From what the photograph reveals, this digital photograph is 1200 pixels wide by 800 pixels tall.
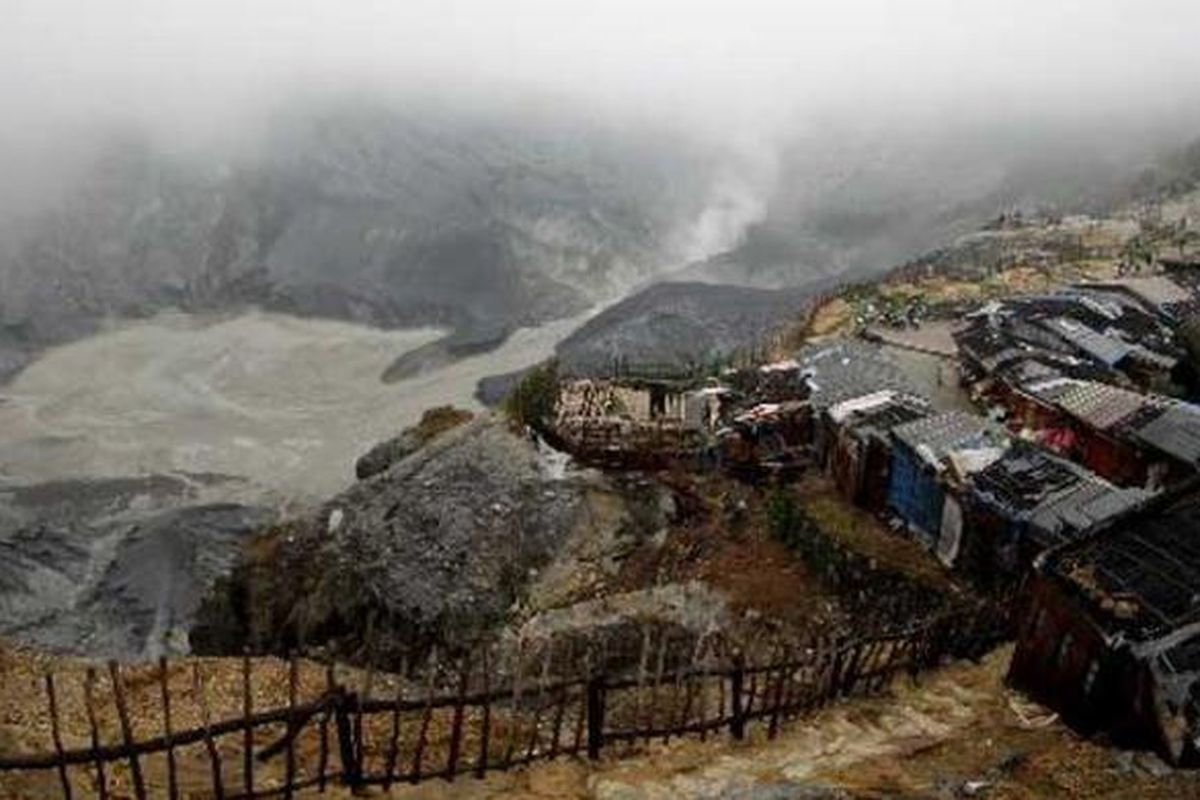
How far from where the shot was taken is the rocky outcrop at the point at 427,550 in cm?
2131

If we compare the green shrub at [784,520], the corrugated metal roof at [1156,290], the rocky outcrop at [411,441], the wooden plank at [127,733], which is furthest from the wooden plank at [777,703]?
the corrugated metal roof at [1156,290]

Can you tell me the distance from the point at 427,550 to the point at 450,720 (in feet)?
31.9

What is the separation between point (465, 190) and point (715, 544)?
46897mm

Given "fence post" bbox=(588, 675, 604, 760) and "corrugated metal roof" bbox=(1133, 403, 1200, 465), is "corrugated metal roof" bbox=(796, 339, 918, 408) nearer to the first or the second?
"corrugated metal roof" bbox=(1133, 403, 1200, 465)

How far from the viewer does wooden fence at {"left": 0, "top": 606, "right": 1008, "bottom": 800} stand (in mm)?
9367

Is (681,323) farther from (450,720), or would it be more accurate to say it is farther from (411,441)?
(450,720)

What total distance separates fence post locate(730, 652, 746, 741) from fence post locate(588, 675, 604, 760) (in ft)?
3.94

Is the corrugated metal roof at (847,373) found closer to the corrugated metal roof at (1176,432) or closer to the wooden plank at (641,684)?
the corrugated metal roof at (1176,432)

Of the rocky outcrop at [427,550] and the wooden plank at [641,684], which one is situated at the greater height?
the wooden plank at [641,684]

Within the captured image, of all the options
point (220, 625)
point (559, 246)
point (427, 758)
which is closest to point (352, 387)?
point (559, 246)

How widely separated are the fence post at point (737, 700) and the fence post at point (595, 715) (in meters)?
1.20

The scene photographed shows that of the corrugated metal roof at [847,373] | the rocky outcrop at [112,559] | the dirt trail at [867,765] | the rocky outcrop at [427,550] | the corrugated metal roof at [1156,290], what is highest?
the corrugated metal roof at [1156,290]

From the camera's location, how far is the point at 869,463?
1998cm

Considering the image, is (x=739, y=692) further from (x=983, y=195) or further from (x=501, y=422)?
(x=983, y=195)
